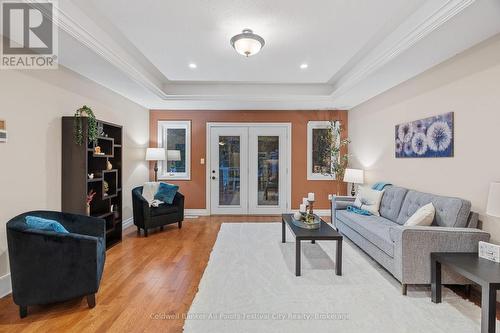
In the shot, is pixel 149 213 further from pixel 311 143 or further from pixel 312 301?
pixel 311 143

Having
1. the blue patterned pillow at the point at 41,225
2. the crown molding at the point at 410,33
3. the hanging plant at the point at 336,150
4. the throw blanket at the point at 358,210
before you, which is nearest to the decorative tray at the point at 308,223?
the throw blanket at the point at 358,210

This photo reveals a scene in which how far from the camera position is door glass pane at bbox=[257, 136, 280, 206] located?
5.95 metres

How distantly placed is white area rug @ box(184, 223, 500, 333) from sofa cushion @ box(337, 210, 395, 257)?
34 cm

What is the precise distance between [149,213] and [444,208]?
4171 mm

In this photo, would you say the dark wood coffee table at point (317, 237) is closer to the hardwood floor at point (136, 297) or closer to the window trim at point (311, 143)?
the hardwood floor at point (136, 297)

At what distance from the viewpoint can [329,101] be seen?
199 inches

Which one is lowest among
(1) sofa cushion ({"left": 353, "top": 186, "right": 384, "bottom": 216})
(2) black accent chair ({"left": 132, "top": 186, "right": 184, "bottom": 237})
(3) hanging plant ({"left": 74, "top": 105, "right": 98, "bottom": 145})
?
(2) black accent chair ({"left": 132, "top": 186, "right": 184, "bottom": 237})

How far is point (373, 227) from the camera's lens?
3.20 m

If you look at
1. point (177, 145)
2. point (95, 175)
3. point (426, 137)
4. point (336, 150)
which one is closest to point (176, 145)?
point (177, 145)

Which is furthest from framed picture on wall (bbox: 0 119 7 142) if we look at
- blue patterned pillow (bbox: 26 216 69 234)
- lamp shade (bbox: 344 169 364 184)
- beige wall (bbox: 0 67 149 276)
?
lamp shade (bbox: 344 169 364 184)

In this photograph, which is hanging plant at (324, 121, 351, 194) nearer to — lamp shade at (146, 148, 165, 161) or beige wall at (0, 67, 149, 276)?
lamp shade at (146, 148, 165, 161)

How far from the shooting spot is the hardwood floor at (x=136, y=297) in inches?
80.4

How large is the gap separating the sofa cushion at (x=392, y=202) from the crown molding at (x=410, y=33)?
1.73 meters

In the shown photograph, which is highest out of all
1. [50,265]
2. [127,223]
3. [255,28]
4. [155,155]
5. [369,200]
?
[255,28]
